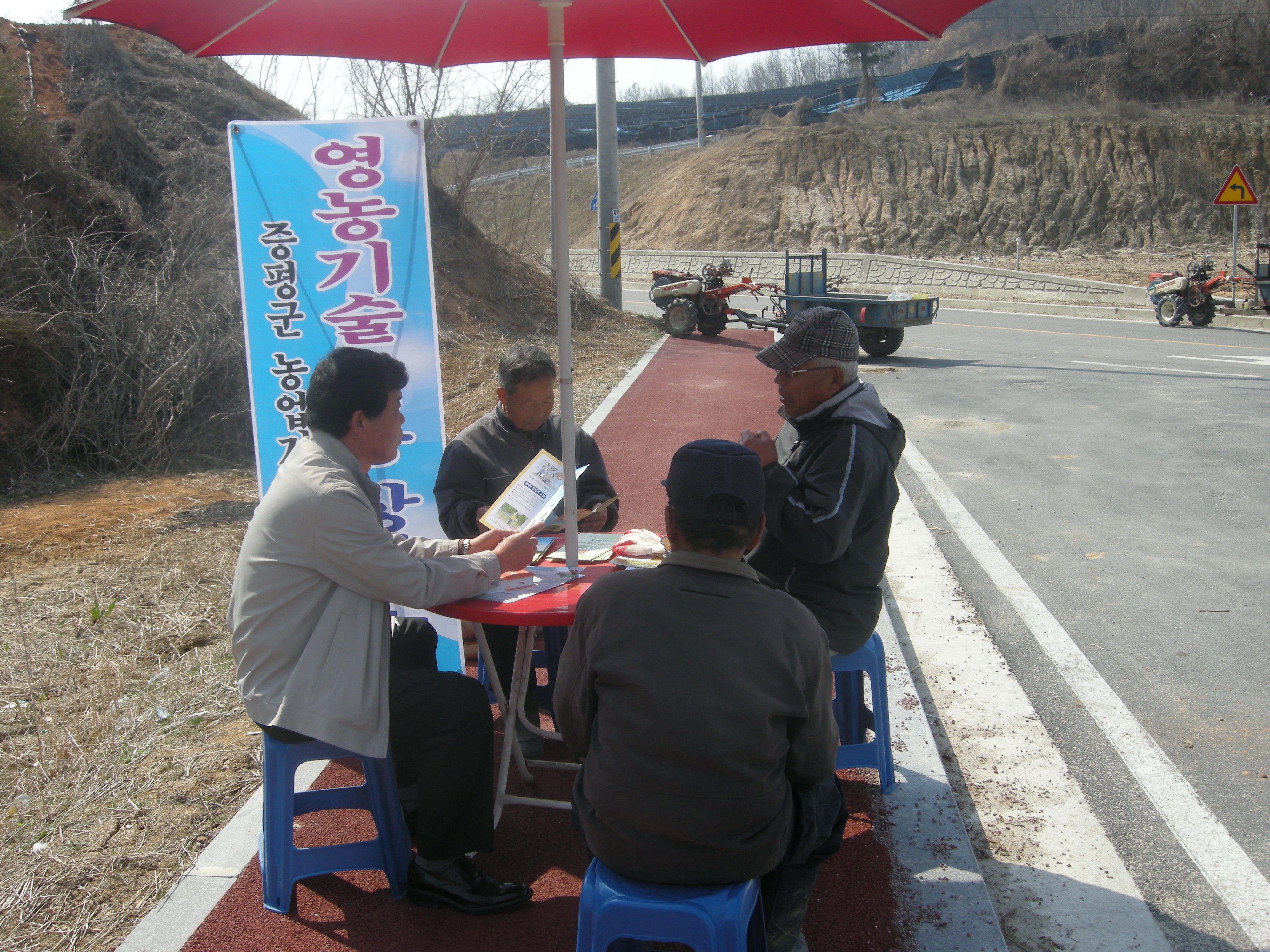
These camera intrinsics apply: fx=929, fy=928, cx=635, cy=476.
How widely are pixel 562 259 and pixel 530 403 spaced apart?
0.89 metres

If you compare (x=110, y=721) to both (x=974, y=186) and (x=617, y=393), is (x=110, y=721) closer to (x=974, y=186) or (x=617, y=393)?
(x=617, y=393)

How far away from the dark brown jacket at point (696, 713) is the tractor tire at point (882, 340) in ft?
46.9

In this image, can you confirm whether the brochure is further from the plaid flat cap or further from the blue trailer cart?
the blue trailer cart

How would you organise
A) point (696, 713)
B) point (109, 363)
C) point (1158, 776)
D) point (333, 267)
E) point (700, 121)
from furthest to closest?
point (700, 121) → point (109, 363) → point (333, 267) → point (1158, 776) → point (696, 713)

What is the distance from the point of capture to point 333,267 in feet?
13.8

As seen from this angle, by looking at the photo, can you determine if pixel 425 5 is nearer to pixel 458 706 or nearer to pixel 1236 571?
pixel 458 706

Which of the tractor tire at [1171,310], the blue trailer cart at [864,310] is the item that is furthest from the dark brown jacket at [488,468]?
the tractor tire at [1171,310]

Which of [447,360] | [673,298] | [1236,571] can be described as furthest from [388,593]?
[673,298]

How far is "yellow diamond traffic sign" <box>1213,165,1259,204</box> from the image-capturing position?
1859cm

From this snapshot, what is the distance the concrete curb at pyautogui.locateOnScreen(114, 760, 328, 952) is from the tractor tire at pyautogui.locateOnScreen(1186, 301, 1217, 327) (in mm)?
20400

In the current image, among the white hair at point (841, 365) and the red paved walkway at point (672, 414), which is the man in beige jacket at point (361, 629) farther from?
the red paved walkway at point (672, 414)

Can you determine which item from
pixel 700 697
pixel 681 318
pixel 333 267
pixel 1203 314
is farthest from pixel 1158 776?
pixel 1203 314

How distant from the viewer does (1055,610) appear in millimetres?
5191

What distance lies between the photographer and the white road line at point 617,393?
33.7ft
